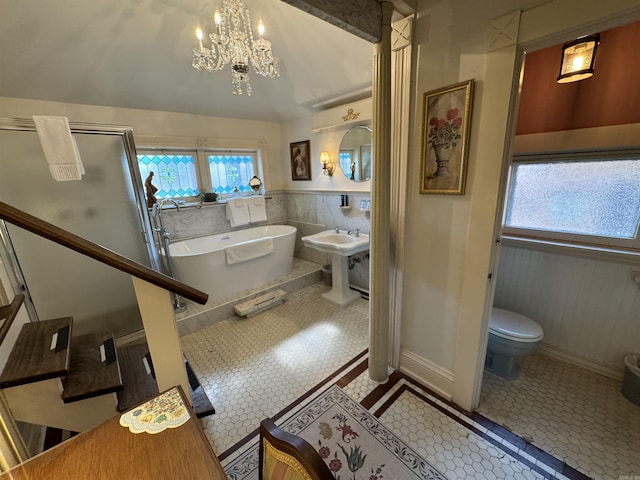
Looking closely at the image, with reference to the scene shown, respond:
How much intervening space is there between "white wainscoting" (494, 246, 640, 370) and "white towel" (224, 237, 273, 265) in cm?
240

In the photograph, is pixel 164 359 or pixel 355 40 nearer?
pixel 164 359

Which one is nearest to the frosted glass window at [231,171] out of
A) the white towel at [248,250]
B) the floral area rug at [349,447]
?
the white towel at [248,250]

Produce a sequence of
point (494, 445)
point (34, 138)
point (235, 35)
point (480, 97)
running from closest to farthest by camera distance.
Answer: point (480, 97), point (494, 445), point (235, 35), point (34, 138)

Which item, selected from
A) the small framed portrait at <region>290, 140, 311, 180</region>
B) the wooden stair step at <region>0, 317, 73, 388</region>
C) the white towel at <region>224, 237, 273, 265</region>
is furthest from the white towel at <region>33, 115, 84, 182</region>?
the small framed portrait at <region>290, 140, 311, 180</region>

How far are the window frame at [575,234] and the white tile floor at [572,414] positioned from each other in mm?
903

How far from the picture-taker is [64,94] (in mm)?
2295

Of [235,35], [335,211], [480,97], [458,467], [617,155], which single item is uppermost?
[235,35]

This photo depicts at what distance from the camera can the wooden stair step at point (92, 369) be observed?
1191 millimetres

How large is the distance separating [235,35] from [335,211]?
2.06 metres

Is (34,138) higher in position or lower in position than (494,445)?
higher

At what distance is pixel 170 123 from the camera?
299 centimetres

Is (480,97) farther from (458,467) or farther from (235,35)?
(458,467)

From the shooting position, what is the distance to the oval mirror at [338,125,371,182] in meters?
2.88

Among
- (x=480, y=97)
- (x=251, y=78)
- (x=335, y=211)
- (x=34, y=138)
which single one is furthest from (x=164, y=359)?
(x=251, y=78)
